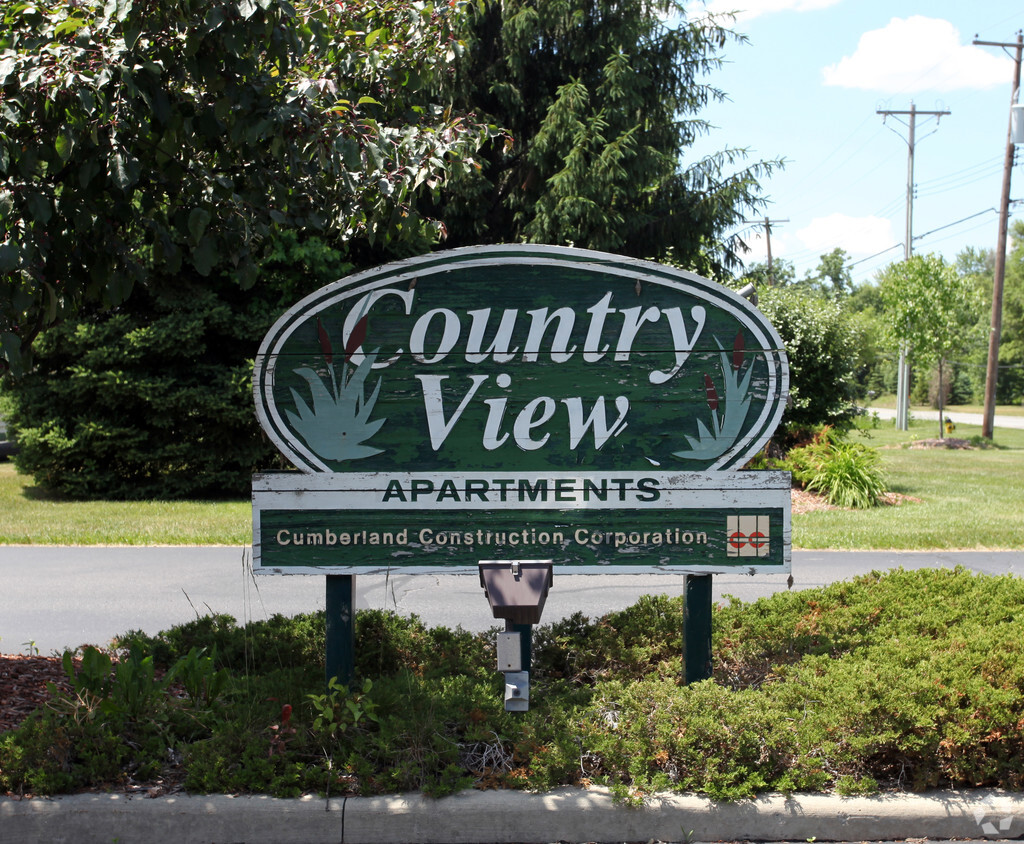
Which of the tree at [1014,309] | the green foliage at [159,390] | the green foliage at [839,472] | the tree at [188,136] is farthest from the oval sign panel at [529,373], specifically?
the tree at [1014,309]

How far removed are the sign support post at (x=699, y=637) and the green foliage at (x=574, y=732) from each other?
16 cm

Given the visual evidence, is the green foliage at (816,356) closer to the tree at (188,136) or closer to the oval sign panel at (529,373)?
the oval sign panel at (529,373)

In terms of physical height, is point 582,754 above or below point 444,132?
below

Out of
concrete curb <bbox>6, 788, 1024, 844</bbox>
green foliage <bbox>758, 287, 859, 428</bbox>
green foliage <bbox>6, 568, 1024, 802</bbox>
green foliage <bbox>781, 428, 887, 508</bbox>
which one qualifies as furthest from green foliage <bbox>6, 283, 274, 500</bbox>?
concrete curb <bbox>6, 788, 1024, 844</bbox>

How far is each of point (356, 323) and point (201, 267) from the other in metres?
0.80

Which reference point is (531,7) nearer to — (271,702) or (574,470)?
(574,470)

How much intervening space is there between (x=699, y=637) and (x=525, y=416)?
54.9 inches

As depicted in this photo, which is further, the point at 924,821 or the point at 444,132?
the point at 444,132

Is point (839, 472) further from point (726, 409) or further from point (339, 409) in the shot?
point (339, 409)

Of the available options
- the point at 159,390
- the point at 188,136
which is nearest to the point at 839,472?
the point at 159,390

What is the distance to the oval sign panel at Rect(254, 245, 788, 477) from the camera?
15.2 ft

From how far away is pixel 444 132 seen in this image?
4762 mm

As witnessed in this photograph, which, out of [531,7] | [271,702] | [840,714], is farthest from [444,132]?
[531,7]

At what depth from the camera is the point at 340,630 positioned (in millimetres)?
4629
